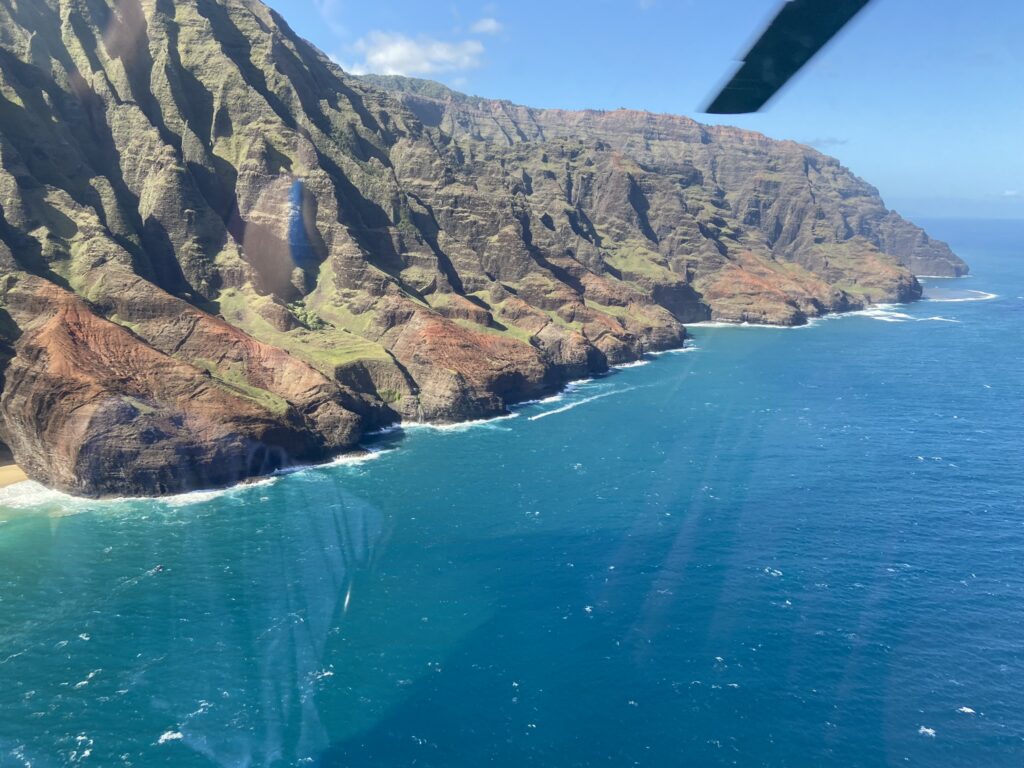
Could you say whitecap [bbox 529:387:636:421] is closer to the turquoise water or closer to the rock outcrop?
the rock outcrop

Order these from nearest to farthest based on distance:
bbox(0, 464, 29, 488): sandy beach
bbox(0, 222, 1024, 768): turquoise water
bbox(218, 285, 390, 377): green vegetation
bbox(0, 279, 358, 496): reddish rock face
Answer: bbox(0, 222, 1024, 768): turquoise water → bbox(0, 279, 358, 496): reddish rock face → bbox(0, 464, 29, 488): sandy beach → bbox(218, 285, 390, 377): green vegetation

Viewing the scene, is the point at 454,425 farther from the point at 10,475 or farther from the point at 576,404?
the point at 10,475

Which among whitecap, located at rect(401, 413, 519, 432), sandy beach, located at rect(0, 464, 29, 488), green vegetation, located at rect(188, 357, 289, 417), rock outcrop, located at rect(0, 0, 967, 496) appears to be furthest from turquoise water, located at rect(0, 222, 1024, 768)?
green vegetation, located at rect(188, 357, 289, 417)

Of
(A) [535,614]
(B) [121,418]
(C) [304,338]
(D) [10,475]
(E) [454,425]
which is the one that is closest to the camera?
(A) [535,614]

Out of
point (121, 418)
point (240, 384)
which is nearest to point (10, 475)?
point (121, 418)

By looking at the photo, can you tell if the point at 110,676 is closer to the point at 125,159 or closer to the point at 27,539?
the point at 27,539

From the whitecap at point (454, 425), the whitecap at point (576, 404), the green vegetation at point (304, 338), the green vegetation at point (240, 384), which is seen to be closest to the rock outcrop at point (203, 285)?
the green vegetation at point (240, 384)

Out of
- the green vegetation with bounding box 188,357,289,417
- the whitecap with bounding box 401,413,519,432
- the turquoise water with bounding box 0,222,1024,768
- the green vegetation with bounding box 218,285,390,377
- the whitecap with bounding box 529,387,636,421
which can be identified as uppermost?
the green vegetation with bounding box 218,285,390,377

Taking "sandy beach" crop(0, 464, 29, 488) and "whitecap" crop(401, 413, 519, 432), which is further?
"whitecap" crop(401, 413, 519, 432)

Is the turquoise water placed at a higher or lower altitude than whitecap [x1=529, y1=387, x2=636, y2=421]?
lower
